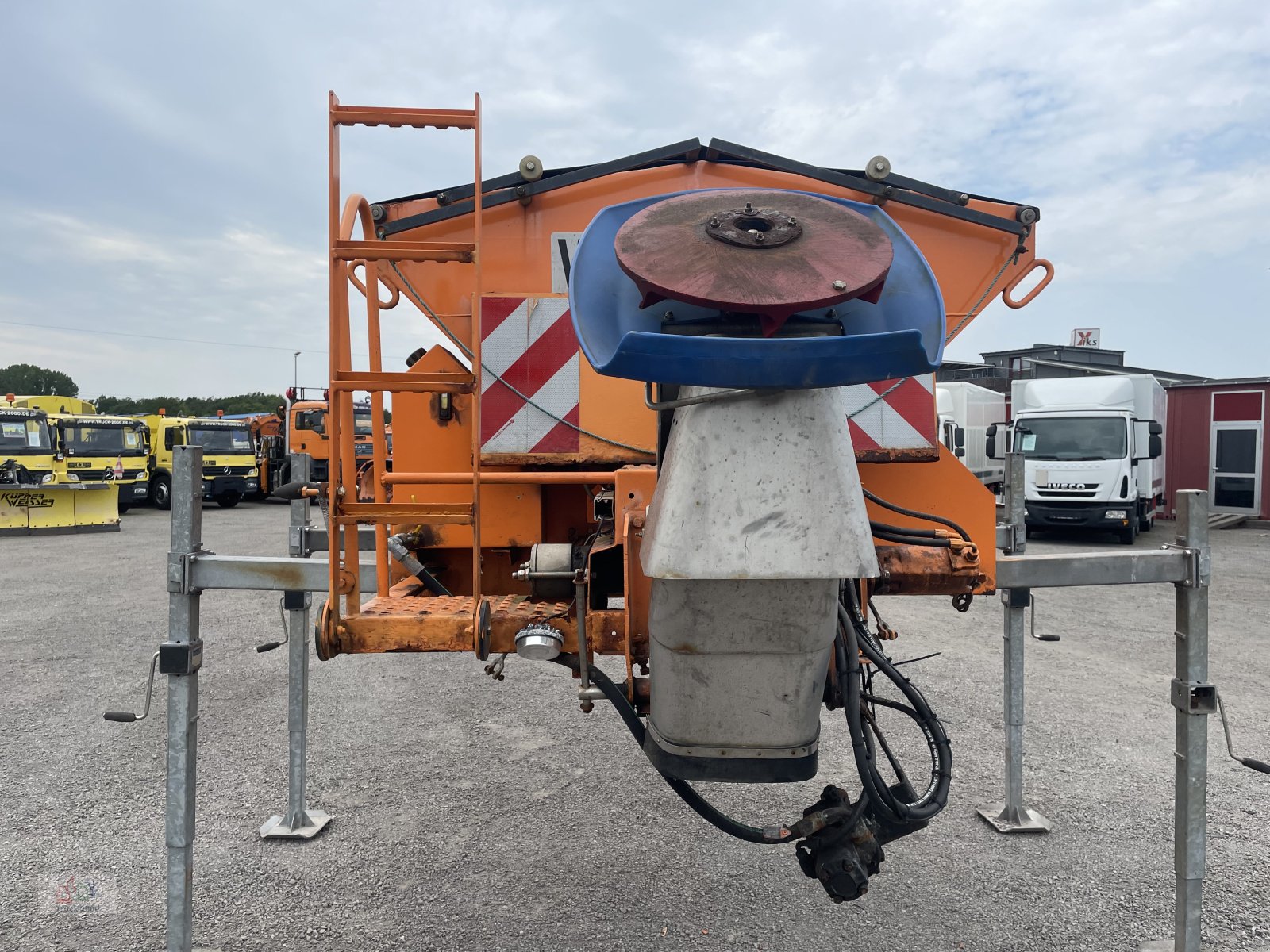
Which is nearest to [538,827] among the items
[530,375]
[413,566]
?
[413,566]

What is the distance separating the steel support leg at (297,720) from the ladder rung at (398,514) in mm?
1532

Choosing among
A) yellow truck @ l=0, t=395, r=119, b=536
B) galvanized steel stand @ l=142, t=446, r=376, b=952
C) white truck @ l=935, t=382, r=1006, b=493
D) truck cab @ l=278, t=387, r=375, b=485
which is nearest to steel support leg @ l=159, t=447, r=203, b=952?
galvanized steel stand @ l=142, t=446, r=376, b=952

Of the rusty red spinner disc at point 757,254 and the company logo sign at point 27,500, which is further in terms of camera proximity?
the company logo sign at point 27,500

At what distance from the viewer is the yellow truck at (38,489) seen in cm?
1530

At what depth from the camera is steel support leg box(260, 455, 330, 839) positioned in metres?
3.55

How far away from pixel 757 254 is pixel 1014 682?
9.09ft

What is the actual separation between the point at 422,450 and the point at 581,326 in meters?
1.27

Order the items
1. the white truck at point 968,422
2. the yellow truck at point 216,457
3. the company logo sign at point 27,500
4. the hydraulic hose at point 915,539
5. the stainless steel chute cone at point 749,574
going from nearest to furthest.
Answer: the stainless steel chute cone at point 749,574 → the hydraulic hose at point 915,539 → the company logo sign at point 27,500 → the white truck at point 968,422 → the yellow truck at point 216,457

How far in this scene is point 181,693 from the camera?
2432 millimetres

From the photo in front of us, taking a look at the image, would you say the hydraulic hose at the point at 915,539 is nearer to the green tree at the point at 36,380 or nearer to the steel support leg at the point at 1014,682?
the steel support leg at the point at 1014,682

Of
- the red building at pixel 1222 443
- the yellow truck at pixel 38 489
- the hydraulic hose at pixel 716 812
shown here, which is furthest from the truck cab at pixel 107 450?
the red building at pixel 1222 443

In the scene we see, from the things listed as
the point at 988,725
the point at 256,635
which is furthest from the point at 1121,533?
the point at 256,635

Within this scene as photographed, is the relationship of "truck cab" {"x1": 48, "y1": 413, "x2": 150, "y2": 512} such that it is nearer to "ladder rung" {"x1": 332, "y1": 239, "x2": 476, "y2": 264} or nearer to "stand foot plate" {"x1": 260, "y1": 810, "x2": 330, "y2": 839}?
"stand foot plate" {"x1": 260, "y1": 810, "x2": 330, "y2": 839}

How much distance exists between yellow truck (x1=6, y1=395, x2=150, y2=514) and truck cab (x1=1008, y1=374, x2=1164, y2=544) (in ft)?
63.9
